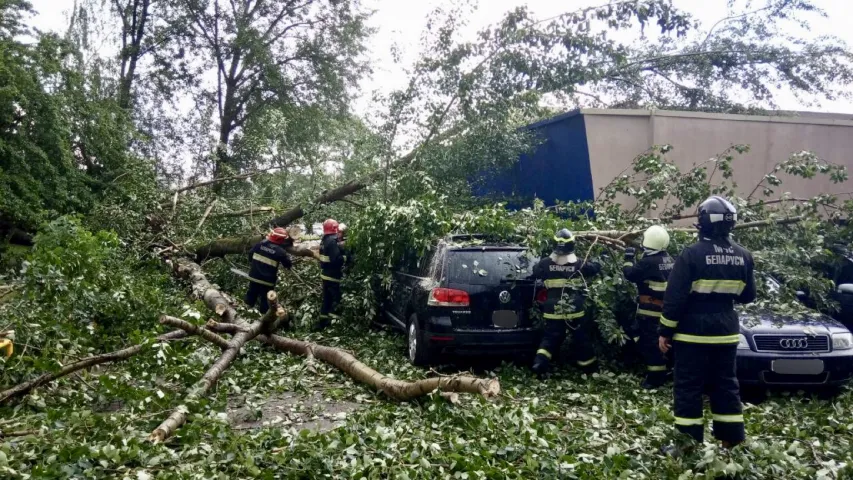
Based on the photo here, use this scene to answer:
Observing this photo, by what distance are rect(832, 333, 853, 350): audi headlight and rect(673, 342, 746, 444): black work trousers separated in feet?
6.82

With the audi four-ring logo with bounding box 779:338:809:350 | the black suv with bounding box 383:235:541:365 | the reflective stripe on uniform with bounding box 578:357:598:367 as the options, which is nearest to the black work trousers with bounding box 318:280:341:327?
the black suv with bounding box 383:235:541:365

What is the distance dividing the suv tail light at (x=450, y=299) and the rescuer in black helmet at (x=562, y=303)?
29.9 inches

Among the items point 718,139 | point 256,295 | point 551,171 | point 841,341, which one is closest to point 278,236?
point 256,295

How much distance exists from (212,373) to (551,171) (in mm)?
7431

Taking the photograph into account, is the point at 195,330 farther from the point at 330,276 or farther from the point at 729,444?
the point at 729,444

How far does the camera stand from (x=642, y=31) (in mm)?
10273

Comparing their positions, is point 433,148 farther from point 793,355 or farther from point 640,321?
point 793,355

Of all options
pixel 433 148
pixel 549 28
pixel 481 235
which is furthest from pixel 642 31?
pixel 481 235

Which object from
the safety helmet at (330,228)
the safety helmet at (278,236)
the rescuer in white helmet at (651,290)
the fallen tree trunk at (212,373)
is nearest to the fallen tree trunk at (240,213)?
the safety helmet at (278,236)

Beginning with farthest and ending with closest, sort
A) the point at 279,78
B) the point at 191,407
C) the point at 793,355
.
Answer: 1. the point at 279,78
2. the point at 793,355
3. the point at 191,407

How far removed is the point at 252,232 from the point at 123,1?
481 inches

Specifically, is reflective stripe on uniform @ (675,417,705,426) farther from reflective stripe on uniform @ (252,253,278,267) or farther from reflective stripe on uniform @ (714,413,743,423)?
reflective stripe on uniform @ (252,253,278,267)

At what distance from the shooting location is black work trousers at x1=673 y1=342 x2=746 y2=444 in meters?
4.03

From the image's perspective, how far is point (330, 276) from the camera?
28.0 ft
